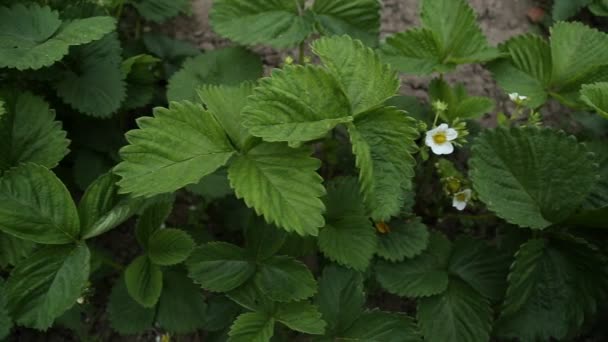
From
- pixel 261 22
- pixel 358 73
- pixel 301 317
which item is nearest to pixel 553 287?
pixel 301 317

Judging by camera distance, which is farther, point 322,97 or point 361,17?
point 361,17

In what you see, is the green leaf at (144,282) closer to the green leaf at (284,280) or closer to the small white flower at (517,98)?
the green leaf at (284,280)

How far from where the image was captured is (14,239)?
1.61 m

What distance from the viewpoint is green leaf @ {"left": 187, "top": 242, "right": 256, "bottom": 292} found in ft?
5.28

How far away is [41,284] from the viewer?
148cm

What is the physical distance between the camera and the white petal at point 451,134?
1729 millimetres

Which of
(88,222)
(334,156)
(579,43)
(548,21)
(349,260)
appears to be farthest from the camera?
(548,21)

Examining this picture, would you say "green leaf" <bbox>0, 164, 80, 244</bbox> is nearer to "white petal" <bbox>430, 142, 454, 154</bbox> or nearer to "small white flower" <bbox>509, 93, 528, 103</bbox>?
"white petal" <bbox>430, 142, 454, 154</bbox>

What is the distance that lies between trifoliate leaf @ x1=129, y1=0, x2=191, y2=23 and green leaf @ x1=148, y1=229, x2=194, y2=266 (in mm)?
896

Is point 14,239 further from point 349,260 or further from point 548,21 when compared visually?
point 548,21

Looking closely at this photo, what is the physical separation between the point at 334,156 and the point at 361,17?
44 cm

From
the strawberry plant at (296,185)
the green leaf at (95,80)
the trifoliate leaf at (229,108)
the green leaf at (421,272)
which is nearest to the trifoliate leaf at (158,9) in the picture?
the strawberry plant at (296,185)

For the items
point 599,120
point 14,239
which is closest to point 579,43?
point 599,120

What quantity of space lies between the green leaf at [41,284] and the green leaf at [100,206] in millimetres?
72
